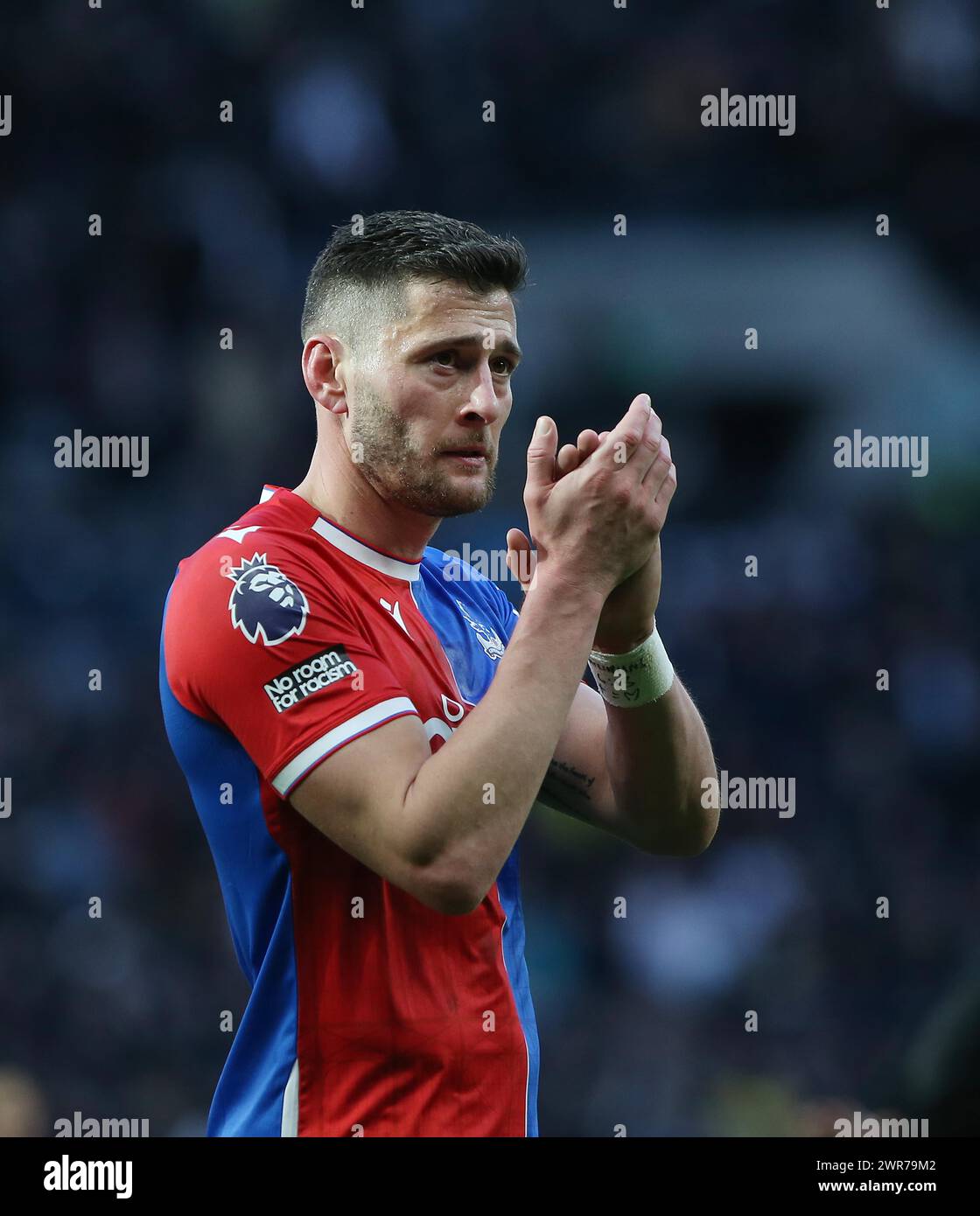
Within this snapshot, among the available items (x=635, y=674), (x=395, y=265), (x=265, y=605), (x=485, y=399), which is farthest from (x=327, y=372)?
(x=635, y=674)

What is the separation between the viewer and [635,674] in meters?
2.81

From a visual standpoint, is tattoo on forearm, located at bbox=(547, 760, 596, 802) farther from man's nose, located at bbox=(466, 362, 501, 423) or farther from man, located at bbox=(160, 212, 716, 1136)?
man's nose, located at bbox=(466, 362, 501, 423)

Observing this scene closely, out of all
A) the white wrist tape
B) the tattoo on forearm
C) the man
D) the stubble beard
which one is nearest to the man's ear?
the man

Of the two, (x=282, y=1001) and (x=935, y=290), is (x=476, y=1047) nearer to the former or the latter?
(x=282, y=1001)

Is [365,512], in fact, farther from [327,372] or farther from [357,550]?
[327,372]

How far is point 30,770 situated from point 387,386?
5.05 m

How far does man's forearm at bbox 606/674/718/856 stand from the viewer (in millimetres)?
2865

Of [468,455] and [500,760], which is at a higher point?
[468,455]

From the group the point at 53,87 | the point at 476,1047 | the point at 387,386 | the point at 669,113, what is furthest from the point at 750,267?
the point at 476,1047

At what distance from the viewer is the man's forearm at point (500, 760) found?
2258mm

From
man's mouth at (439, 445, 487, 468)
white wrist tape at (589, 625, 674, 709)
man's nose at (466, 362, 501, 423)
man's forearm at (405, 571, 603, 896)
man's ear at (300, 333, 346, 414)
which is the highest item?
man's ear at (300, 333, 346, 414)

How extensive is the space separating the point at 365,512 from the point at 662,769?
0.77 meters

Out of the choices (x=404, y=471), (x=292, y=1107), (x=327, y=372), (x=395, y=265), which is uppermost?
(x=395, y=265)

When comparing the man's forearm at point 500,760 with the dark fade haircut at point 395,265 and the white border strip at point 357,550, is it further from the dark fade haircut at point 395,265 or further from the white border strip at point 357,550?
the dark fade haircut at point 395,265
